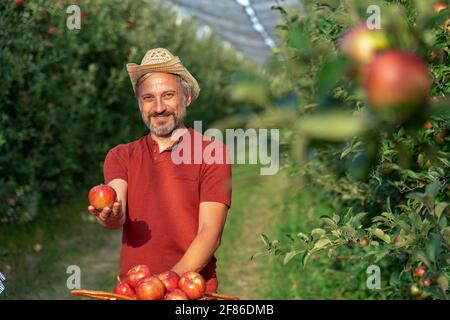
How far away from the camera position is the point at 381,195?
143 inches

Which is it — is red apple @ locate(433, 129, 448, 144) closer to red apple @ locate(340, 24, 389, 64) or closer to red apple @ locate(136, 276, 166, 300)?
red apple @ locate(136, 276, 166, 300)

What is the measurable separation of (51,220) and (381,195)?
565 cm

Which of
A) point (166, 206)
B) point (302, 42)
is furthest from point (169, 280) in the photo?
point (302, 42)

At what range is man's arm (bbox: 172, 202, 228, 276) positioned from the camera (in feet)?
7.79

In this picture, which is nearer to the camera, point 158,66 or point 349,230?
point 349,230

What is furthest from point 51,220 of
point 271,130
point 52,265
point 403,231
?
point 271,130

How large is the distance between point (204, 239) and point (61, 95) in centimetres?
582

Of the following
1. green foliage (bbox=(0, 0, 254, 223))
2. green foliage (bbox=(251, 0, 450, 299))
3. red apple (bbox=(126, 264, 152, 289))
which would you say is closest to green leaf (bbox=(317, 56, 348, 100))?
green foliage (bbox=(251, 0, 450, 299))

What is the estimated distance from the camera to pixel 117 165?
2.64m

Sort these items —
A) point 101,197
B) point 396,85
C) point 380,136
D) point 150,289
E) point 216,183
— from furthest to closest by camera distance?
point 216,183
point 101,197
point 150,289
point 380,136
point 396,85

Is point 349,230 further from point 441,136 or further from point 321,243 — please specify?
point 441,136
